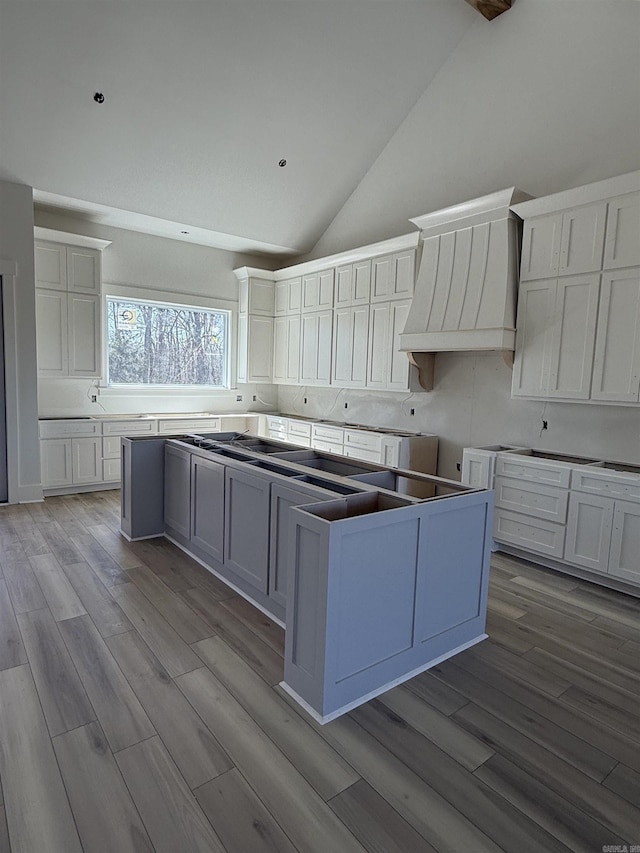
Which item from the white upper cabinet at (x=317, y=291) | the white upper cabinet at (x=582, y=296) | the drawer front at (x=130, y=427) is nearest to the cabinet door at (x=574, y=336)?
the white upper cabinet at (x=582, y=296)

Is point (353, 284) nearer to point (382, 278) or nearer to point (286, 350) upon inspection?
point (382, 278)

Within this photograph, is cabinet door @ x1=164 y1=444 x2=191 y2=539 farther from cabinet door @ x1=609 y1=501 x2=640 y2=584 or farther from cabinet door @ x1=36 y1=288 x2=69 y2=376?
cabinet door @ x1=609 y1=501 x2=640 y2=584

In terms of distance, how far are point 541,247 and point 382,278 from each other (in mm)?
1937

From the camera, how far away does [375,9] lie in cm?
426

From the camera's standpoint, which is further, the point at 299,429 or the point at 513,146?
the point at 299,429

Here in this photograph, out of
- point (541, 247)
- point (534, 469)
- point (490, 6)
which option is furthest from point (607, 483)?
point (490, 6)

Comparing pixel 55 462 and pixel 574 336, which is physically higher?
pixel 574 336

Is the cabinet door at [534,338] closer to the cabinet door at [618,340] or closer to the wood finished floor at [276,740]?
the cabinet door at [618,340]

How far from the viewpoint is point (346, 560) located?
2.07 m

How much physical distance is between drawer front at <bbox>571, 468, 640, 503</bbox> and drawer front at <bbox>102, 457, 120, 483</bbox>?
4.78 metres

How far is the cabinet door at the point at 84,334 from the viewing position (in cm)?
560

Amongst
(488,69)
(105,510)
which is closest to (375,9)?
(488,69)

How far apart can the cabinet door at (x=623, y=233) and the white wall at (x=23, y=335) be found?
523 cm

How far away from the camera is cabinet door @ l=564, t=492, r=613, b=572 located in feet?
11.3
